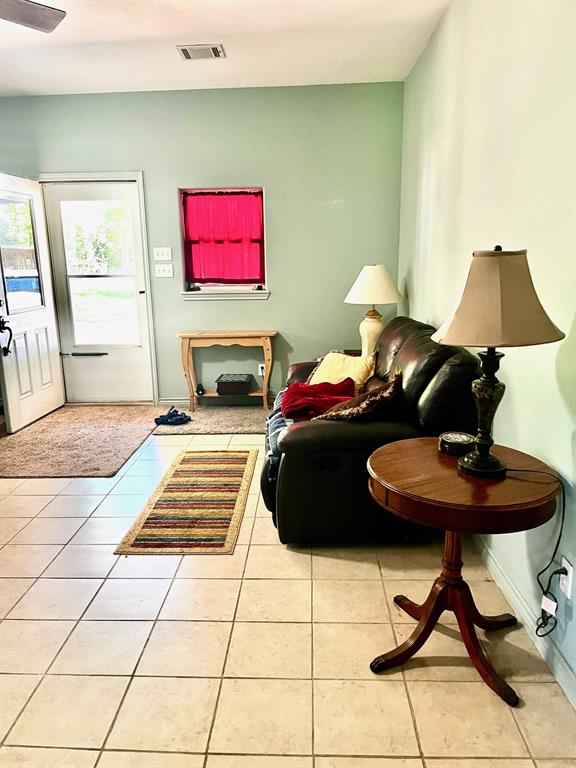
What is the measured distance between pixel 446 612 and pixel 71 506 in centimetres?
211

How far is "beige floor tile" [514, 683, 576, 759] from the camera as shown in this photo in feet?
4.95

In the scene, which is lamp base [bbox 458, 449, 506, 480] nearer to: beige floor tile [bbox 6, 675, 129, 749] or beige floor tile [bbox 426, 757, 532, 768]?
beige floor tile [bbox 426, 757, 532, 768]

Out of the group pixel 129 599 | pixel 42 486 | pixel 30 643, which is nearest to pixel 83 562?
pixel 129 599

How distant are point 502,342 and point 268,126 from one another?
370 cm

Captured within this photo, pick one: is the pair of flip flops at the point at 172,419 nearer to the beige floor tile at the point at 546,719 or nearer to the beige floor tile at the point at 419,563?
the beige floor tile at the point at 419,563

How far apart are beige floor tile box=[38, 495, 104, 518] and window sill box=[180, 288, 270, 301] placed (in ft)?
7.42

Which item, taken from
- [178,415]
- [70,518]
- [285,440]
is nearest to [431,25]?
[285,440]

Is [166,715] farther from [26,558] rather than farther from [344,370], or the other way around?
[344,370]

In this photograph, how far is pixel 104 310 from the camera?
16.5 feet

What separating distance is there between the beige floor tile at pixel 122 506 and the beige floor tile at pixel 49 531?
14 centimetres

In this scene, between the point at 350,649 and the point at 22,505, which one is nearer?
the point at 350,649

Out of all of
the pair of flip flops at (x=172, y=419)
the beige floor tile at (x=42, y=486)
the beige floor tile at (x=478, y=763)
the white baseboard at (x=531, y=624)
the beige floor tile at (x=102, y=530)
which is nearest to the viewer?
the beige floor tile at (x=478, y=763)

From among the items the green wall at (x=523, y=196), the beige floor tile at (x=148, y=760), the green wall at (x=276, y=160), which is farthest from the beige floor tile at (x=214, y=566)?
the green wall at (x=276, y=160)

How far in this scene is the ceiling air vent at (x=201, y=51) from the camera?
3.59 m
